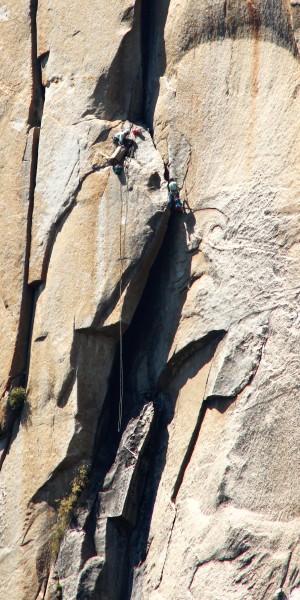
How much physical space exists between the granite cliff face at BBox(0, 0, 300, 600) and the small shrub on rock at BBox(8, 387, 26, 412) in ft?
0.51

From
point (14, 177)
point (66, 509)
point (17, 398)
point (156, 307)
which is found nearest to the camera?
point (66, 509)

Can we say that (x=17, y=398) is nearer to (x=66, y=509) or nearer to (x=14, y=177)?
(x=66, y=509)

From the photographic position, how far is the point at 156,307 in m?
22.8

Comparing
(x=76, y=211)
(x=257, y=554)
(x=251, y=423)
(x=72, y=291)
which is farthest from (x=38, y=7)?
(x=257, y=554)

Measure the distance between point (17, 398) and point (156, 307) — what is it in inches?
128

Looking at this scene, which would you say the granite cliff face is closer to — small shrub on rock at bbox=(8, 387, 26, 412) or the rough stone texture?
the rough stone texture

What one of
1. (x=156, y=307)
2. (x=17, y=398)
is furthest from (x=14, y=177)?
(x=17, y=398)

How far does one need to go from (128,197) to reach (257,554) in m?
7.18

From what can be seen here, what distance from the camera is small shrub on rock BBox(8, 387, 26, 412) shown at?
23016 millimetres

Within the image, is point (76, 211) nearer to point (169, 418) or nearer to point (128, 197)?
point (128, 197)

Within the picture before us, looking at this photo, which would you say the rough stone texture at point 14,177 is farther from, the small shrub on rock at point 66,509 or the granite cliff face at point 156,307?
the small shrub on rock at point 66,509

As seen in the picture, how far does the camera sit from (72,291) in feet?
74.5

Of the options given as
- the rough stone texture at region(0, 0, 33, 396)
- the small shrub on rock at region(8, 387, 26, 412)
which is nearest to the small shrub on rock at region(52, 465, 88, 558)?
the small shrub on rock at region(8, 387, 26, 412)

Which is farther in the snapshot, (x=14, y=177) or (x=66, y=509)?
(x=14, y=177)
